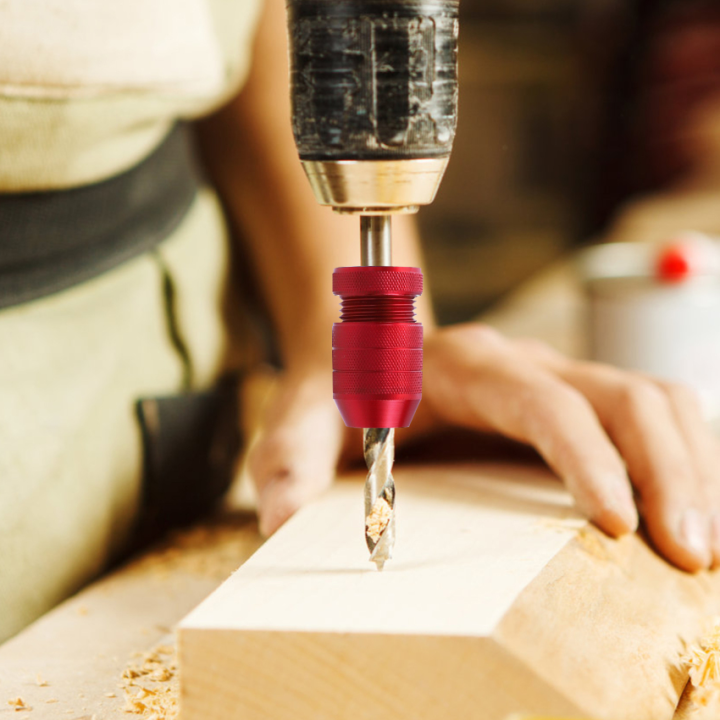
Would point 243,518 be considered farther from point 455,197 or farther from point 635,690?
point 455,197

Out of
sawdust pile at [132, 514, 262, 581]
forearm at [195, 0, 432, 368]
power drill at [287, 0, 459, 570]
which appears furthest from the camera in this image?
forearm at [195, 0, 432, 368]

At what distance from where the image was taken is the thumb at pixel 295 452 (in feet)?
2.07

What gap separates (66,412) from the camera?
669 mm

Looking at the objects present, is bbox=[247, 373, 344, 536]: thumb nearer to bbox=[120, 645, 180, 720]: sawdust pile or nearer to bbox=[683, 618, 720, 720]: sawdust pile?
bbox=[120, 645, 180, 720]: sawdust pile

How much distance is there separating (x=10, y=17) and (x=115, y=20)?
8cm

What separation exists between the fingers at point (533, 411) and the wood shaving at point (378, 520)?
0.16 m

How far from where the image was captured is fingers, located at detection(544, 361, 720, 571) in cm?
59

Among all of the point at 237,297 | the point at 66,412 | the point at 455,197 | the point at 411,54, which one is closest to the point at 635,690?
the point at 411,54

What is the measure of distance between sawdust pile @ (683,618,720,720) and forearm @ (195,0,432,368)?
20.2 inches

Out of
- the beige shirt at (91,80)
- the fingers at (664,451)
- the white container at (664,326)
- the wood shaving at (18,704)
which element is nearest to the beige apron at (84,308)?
the beige shirt at (91,80)

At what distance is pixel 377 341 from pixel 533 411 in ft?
0.74

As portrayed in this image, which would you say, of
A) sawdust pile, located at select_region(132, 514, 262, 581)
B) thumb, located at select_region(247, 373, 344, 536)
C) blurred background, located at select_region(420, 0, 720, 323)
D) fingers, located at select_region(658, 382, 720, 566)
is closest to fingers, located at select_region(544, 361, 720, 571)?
fingers, located at select_region(658, 382, 720, 566)

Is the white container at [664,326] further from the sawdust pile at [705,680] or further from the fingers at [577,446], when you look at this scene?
the sawdust pile at [705,680]

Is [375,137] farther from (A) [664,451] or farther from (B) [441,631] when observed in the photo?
(A) [664,451]
